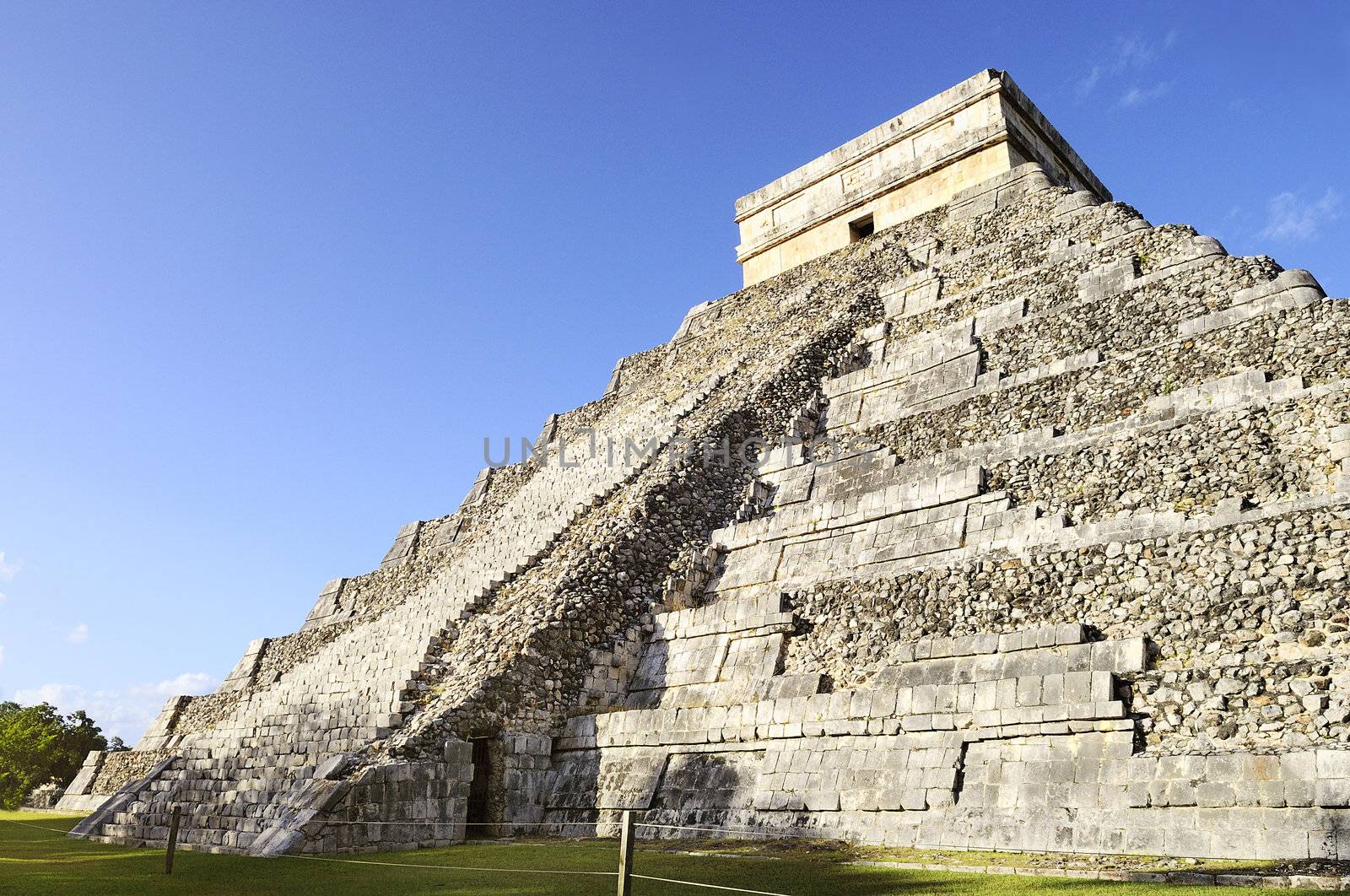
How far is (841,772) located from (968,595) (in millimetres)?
2342

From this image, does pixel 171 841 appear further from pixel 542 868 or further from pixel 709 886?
pixel 709 886

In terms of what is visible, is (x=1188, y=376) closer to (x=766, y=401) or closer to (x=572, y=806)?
(x=766, y=401)

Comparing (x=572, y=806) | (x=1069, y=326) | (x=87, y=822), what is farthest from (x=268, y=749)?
(x=1069, y=326)

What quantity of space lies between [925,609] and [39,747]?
2394 cm

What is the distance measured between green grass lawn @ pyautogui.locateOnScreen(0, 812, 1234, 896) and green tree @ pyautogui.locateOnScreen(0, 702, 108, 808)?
1626 cm

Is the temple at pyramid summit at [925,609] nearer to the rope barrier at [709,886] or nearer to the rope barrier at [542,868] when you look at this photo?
the rope barrier at [542,868]

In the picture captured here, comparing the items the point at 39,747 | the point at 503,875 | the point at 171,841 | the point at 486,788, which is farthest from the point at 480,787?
the point at 39,747

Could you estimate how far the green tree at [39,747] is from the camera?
23.7 meters

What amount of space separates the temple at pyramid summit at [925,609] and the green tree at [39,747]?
286 inches

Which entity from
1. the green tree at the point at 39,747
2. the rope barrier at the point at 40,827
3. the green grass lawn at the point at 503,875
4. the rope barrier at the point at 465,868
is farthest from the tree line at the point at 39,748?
the rope barrier at the point at 465,868

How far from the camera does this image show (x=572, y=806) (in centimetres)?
1136

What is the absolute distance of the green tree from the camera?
23703 mm

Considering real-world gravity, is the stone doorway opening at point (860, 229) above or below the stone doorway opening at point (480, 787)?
above

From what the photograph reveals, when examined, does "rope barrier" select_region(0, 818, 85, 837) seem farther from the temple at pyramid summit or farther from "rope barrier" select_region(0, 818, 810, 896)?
"rope barrier" select_region(0, 818, 810, 896)
